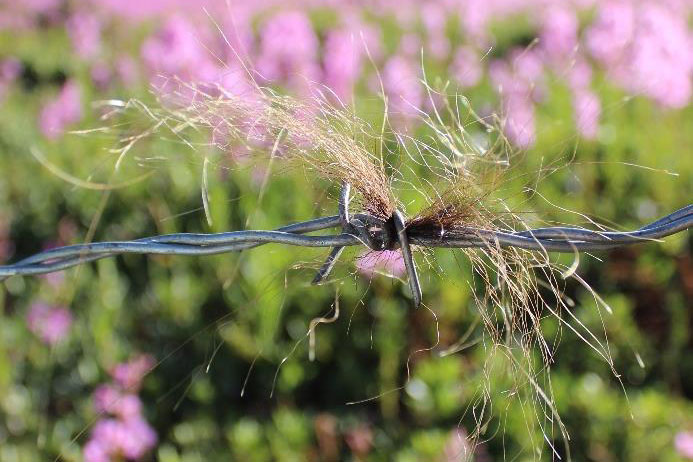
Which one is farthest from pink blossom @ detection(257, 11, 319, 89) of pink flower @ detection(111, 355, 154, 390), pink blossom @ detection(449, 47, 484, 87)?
pink flower @ detection(111, 355, 154, 390)

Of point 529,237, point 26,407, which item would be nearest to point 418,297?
point 529,237

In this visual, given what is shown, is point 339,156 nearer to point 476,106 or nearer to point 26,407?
point 26,407

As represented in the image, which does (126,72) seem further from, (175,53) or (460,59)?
(460,59)

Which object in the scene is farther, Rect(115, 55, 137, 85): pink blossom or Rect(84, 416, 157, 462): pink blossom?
Rect(115, 55, 137, 85): pink blossom

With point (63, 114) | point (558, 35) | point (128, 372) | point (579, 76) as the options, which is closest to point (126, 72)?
point (63, 114)

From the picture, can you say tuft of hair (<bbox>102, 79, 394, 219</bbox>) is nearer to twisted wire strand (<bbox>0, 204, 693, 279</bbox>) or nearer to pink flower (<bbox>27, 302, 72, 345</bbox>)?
twisted wire strand (<bbox>0, 204, 693, 279</bbox>)

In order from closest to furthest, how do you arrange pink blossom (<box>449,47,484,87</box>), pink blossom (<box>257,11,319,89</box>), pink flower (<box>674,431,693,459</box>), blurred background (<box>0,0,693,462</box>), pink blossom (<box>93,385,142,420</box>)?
1. pink flower (<box>674,431,693,459</box>)
2. blurred background (<box>0,0,693,462</box>)
3. pink blossom (<box>93,385,142,420</box>)
4. pink blossom (<box>449,47,484,87</box>)
5. pink blossom (<box>257,11,319,89</box>)
